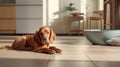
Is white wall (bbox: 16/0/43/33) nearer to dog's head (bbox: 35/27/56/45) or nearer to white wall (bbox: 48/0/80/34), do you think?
white wall (bbox: 48/0/80/34)

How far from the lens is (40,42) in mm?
2932

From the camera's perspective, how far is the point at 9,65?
186 centimetres

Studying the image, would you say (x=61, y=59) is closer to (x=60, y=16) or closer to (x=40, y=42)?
(x=40, y=42)

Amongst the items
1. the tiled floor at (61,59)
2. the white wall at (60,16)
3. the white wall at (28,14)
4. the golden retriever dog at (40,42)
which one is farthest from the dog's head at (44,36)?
the white wall at (60,16)

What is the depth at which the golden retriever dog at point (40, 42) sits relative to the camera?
2.86 meters

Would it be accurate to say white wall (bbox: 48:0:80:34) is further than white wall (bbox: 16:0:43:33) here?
Yes

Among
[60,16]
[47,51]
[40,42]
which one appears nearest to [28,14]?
[60,16]

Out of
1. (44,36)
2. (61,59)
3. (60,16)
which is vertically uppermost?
(60,16)

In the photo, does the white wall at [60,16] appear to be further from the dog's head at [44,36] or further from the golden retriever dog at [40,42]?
the dog's head at [44,36]

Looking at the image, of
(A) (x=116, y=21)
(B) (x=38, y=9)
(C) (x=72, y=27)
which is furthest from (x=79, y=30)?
(A) (x=116, y=21)

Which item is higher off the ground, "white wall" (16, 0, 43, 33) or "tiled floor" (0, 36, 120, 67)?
"white wall" (16, 0, 43, 33)

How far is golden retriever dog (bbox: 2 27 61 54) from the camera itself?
2857 millimetres

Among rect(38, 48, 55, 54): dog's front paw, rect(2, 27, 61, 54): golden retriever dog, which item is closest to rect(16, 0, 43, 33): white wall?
rect(2, 27, 61, 54): golden retriever dog

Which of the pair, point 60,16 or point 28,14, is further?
point 60,16
